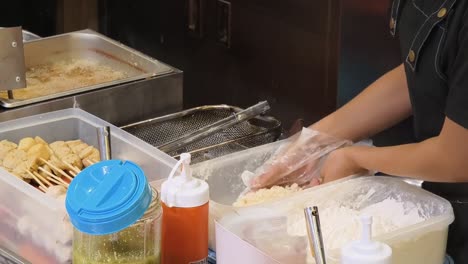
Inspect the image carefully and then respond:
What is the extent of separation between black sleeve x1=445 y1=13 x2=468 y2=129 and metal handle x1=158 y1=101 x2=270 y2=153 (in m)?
0.65

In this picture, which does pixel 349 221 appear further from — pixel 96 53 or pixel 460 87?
pixel 96 53

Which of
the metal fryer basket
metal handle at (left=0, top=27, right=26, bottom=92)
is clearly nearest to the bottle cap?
the metal fryer basket

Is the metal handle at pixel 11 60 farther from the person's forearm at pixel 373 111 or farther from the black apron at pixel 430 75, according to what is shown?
the black apron at pixel 430 75

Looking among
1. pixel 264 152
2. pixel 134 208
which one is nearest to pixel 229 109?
pixel 264 152

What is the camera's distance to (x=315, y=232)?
3.75ft

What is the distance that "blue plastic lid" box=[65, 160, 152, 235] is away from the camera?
116cm

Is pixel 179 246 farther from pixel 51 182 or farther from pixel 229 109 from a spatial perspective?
pixel 229 109

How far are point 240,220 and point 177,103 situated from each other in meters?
1.06

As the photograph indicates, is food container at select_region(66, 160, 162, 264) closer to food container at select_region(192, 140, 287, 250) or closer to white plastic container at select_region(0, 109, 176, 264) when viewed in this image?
white plastic container at select_region(0, 109, 176, 264)

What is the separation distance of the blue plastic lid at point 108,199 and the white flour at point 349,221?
11.2 inches

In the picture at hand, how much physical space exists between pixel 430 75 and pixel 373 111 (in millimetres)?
222

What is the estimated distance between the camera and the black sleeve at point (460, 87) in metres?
1.46

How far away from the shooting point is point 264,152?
5.78 feet

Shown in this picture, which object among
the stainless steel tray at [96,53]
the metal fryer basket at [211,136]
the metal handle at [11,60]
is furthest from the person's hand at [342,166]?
the metal handle at [11,60]
